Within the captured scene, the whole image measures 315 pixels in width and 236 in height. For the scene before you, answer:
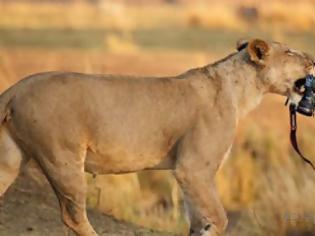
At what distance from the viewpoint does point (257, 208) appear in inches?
488

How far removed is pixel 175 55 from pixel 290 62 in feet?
65.3

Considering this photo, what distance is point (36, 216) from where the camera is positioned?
34.7 ft

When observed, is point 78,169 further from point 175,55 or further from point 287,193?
point 175,55

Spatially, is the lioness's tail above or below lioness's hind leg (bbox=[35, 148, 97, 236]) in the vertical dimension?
above

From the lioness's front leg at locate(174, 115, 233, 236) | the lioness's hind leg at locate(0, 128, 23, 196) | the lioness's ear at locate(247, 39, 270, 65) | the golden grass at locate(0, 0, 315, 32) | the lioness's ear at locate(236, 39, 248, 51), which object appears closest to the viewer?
the lioness's hind leg at locate(0, 128, 23, 196)

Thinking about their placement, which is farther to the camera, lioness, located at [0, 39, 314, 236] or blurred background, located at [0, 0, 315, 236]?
blurred background, located at [0, 0, 315, 236]

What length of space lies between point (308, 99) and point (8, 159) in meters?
2.30

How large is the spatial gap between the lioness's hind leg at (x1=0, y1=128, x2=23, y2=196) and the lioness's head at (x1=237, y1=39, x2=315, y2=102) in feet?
6.12

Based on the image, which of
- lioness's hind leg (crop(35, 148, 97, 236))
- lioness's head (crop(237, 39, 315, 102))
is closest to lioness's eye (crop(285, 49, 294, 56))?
lioness's head (crop(237, 39, 315, 102))

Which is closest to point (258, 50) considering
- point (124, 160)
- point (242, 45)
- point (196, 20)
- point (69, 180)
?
point (242, 45)

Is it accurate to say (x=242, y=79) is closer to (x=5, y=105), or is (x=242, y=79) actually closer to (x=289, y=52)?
(x=289, y=52)

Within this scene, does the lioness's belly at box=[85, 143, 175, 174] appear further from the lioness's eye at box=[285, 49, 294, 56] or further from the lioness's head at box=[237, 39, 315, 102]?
the lioness's eye at box=[285, 49, 294, 56]

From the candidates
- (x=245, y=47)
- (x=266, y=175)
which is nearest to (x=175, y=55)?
(x=266, y=175)

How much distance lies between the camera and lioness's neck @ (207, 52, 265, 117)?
9523 millimetres
